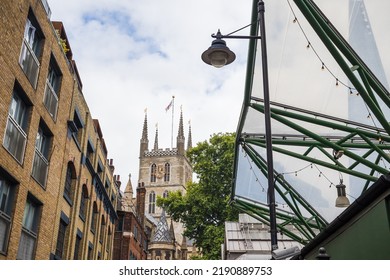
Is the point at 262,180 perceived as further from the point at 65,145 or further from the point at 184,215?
the point at 184,215

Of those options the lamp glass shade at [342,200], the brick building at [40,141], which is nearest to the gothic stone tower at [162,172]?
the brick building at [40,141]

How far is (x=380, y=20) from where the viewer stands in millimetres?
8250

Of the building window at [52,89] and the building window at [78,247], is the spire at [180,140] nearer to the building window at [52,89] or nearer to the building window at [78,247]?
the building window at [78,247]

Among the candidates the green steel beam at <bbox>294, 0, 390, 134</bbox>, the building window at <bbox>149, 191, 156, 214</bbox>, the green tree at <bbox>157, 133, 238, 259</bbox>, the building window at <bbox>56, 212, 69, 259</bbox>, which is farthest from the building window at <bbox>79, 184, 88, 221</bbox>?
the building window at <bbox>149, 191, 156, 214</bbox>

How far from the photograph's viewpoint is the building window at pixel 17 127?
12.1 m

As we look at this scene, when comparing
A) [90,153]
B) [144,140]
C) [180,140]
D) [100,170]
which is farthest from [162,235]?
[90,153]

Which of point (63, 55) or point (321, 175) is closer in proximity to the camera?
Result: point (321, 175)

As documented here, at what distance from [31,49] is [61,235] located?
27.5 ft

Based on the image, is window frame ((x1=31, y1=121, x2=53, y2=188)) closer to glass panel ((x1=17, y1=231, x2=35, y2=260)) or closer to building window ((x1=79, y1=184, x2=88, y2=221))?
glass panel ((x1=17, y1=231, x2=35, y2=260))

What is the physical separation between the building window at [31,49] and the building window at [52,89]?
1.22 meters
